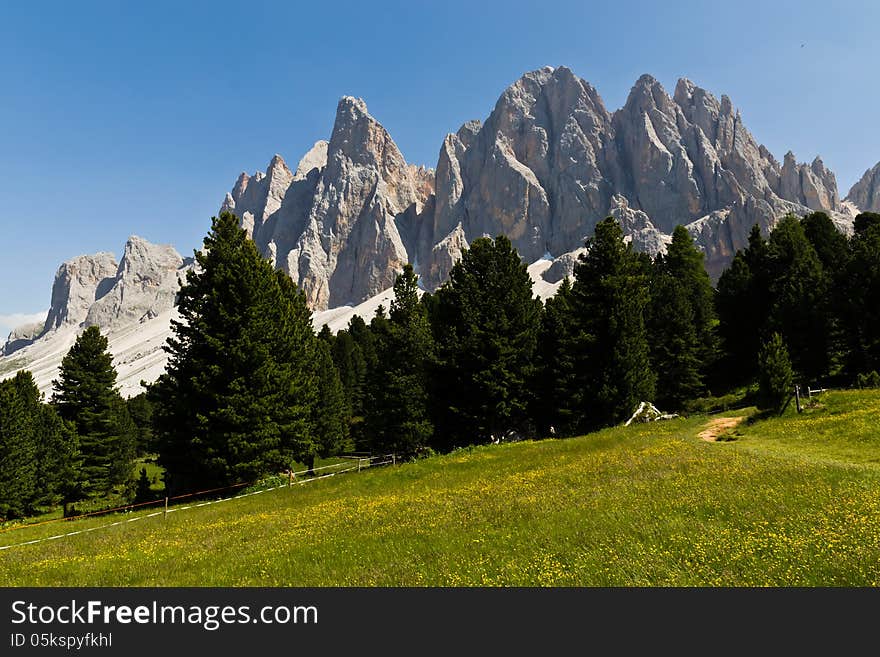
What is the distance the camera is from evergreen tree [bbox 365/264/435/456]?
131 feet

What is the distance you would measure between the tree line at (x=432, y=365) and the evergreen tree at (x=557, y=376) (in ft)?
0.49

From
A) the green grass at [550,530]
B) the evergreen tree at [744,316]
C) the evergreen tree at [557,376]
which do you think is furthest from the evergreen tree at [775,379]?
the evergreen tree at [744,316]

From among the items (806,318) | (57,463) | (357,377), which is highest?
(357,377)

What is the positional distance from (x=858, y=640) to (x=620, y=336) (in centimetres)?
3147

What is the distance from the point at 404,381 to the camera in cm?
3969

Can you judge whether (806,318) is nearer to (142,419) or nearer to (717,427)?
(717,427)

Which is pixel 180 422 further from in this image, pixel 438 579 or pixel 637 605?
pixel 637 605

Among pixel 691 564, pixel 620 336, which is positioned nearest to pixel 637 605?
pixel 691 564

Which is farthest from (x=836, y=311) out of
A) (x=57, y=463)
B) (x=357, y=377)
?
(x=57, y=463)

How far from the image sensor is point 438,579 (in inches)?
360

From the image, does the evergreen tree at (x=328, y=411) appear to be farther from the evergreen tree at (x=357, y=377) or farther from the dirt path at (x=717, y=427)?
the dirt path at (x=717, y=427)

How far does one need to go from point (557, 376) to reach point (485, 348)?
21.5ft

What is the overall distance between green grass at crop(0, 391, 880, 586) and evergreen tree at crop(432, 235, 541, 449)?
13.8 metres

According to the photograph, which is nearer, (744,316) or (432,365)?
(432,365)
